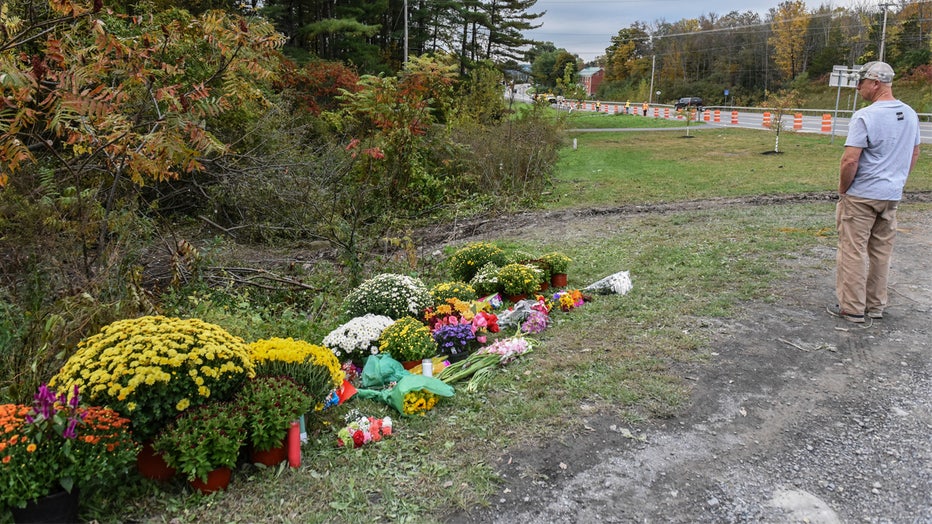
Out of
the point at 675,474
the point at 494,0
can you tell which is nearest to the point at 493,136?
the point at 675,474

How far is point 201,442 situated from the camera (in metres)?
2.58

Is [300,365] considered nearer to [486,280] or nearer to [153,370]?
[153,370]

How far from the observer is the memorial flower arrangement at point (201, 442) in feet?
8.48

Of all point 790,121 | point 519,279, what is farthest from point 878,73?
point 790,121

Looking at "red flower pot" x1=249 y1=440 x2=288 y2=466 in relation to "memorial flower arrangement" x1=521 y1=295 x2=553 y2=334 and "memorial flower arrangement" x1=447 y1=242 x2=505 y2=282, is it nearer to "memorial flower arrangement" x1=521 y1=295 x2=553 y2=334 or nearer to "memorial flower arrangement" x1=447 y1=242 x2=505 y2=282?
"memorial flower arrangement" x1=521 y1=295 x2=553 y2=334

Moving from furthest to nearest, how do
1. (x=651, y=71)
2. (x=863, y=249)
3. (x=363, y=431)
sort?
(x=651, y=71) → (x=863, y=249) → (x=363, y=431)

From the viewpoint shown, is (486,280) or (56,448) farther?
(486,280)

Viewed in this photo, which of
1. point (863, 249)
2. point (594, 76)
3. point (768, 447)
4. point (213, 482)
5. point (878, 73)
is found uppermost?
point (594, 76)

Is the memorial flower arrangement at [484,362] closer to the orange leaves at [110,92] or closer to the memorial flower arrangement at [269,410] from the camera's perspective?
the memorial flower arrangement at [269,410]

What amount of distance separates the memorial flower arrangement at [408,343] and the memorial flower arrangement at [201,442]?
1.46 metres

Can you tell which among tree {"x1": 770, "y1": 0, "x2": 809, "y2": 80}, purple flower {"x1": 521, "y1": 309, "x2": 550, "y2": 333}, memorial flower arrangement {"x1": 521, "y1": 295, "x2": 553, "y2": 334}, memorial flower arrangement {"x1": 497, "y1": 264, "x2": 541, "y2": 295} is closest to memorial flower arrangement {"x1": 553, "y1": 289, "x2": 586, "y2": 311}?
memorial flower arrangement {"x1": 521, "y1": 295, "x2": 553, "y2": 334}

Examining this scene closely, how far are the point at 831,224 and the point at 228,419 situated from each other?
802 centimetres

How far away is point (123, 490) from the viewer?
2652mm

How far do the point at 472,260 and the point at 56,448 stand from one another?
4173mm
